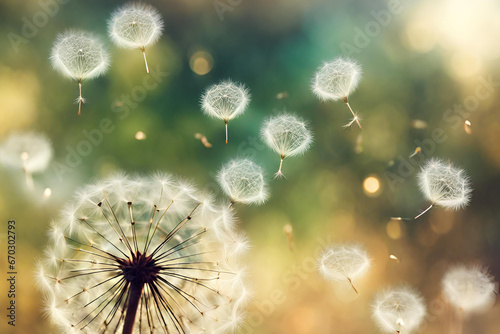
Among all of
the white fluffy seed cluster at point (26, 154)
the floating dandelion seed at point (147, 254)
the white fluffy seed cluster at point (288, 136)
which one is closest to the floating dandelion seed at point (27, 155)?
the white fluffy seed cluster at point (26, 154)

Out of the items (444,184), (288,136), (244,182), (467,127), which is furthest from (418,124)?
(244,182)

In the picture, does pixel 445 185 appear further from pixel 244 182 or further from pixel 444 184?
pixel 244 182

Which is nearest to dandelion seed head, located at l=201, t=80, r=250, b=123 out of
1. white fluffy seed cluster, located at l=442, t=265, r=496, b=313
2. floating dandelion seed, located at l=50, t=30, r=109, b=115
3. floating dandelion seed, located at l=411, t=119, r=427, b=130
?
floating dandelion seed, located at l=50, t=30, r=109, b=115

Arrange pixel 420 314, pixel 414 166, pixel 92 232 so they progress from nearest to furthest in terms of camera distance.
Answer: pixel 92 232, pixel 420 314, pixel 414 166

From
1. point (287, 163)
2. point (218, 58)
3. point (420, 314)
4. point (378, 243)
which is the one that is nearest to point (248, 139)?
point (287, 163)

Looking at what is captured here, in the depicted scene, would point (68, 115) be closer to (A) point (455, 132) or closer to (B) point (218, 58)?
(B) point (218, 58)

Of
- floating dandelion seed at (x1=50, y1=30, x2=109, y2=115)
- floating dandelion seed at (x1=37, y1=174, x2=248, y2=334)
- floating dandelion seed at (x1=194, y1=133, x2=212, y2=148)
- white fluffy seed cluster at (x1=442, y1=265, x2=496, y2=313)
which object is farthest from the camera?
floating dandelion seed at (x1=194, y1=133, x2=212, y2=148)

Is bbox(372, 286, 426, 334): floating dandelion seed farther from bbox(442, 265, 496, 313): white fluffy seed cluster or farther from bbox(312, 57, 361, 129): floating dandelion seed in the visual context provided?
bbox(312, 57, 361, 129): floating dandelion seed
